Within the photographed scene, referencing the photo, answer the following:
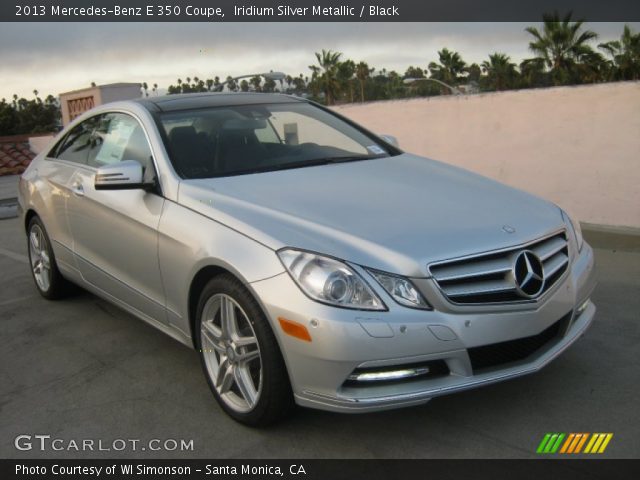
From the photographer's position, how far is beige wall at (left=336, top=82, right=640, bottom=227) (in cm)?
727

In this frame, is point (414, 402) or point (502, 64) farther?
point (502, 64)

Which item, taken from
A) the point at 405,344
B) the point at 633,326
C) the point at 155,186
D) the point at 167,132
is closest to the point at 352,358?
the point at 405,344

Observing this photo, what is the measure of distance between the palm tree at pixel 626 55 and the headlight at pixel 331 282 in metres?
44.9

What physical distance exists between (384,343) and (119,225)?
1997 millimetres

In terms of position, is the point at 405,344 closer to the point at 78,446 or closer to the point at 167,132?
the point at 78,446

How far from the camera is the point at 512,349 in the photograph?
9.98 feet

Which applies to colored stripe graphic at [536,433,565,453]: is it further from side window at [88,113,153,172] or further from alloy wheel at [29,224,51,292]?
alloy wheel at [29,224,51,292]

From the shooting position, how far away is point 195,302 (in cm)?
353

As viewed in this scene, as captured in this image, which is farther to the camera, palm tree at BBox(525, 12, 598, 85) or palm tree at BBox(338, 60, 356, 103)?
palm tree at BBox(338, 60, 356, 103)

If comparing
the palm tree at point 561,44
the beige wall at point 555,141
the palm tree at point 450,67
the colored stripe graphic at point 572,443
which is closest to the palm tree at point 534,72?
the palm tree at point 561,44

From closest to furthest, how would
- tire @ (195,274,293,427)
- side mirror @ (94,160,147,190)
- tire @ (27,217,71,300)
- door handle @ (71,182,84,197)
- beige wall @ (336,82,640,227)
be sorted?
1. tire @ (195,274,293,427)
2. side mirror @ (94,160,147,190)
3. door handle @ (71,182,84,197)
4. tire @ (27,217,71,300)
5. beige wall @ (336,82,640,227)

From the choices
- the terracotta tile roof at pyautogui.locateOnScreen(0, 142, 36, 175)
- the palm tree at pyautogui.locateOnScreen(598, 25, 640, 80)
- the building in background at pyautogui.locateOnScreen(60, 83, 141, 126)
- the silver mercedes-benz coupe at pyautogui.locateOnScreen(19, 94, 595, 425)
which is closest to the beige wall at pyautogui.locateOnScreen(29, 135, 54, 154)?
the terracotta tile roof at pyautogui.locateOnScreen(0, 142, 36, 175)

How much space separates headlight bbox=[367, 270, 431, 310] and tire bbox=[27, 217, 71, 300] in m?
3.24

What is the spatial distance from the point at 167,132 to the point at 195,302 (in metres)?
1.12
